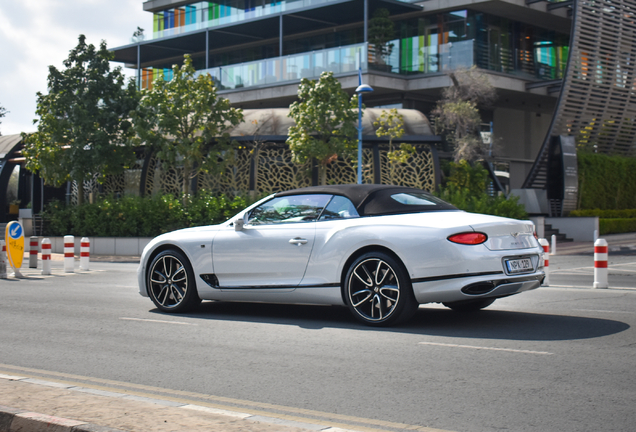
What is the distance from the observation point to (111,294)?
12180 millimetres

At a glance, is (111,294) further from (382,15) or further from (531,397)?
(382,15)

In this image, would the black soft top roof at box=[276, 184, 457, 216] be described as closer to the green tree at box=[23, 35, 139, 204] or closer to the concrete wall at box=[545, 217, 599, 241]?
the green tree at box=[23, 35, 139, 204]

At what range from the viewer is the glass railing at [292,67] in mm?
35125

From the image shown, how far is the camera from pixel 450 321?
27.5ft

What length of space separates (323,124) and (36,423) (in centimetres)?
2295

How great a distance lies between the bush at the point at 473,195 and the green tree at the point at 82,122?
12.4 m

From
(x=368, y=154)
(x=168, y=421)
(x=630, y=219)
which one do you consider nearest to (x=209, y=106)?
(x=368, y=154)

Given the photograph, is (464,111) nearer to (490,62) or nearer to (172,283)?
(490,62)

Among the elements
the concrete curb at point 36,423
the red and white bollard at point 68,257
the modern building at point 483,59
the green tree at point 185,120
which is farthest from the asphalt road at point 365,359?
the modern building at point 483,59

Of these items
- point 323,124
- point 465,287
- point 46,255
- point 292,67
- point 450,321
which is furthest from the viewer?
point 292,67

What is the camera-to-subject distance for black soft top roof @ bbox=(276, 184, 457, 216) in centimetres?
817

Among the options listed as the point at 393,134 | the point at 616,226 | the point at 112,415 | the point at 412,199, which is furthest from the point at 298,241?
the point at 616,226

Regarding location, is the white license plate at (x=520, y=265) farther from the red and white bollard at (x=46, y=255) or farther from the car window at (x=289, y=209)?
the red and white bollard at (x=46, y=255)

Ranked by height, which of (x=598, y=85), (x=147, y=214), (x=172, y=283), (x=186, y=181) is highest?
(x=598, y=85)
